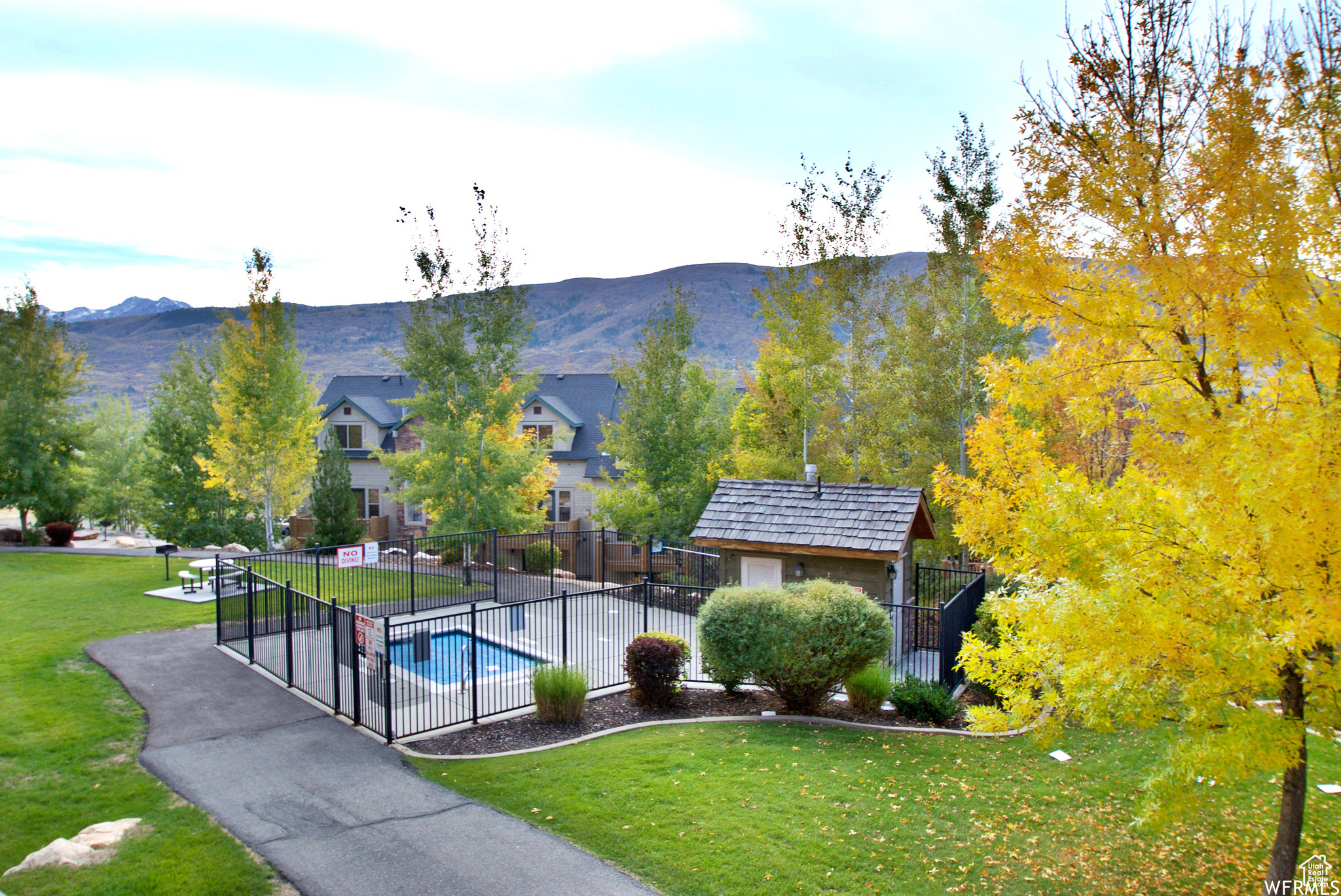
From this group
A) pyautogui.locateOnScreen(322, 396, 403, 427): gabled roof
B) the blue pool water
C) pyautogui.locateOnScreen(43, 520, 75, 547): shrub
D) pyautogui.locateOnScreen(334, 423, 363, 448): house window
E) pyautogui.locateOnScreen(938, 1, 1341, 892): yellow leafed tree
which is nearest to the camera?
pyautogui.locateOnScreen(938, 1, 1341, 892): yellow leafed tree

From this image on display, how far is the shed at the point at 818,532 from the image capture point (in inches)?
650

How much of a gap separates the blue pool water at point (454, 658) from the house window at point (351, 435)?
26.3 meters

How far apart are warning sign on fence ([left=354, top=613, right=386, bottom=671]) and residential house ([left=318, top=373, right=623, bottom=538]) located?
84.9ft

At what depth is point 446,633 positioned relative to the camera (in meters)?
16.1

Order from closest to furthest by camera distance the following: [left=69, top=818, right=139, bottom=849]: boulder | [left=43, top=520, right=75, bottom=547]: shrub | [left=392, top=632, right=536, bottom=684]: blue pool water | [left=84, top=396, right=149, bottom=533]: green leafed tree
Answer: [left=69, top=818, right=139, bottom=849]: boulder < [left=392, top=632, right=536, bottom=684]: blue pool water < [left=43, top=520, right=75, bottom=547]: shrub < [left=84, top=396, right=149, bottom=533]: green leafed tree

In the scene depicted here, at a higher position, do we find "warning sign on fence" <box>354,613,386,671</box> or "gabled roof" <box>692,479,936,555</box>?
"gabled roof" <box>692,479,936,555</box>

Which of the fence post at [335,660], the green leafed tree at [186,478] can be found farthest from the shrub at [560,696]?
the green leafed tree at [186,478]

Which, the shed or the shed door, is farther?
the shed door

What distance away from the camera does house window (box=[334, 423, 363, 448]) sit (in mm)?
40188

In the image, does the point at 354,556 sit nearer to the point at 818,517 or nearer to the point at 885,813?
the point at 818,517

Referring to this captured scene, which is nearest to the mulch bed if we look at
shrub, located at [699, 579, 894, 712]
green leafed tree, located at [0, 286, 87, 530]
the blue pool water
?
shrub, located at [699, 579, 894, 712]

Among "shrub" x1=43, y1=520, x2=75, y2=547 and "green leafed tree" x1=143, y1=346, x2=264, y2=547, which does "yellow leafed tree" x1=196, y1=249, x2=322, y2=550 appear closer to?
"green leafed tree" x1=143, y1=346, x2=264, y2=547

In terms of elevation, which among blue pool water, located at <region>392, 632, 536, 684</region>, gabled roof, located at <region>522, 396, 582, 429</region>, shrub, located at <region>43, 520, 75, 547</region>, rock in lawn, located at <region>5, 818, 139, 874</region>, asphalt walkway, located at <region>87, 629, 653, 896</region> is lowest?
blue pool water, located at <region>392, 632, 536, 684</region>

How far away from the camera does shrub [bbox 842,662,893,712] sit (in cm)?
1172
